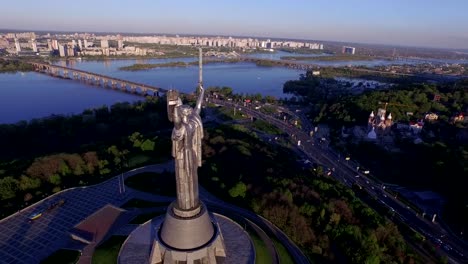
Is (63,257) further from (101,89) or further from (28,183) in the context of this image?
(101,89)

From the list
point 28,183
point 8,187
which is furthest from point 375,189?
point 8,187

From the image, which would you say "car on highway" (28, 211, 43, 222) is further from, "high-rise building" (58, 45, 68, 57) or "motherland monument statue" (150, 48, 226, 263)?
"high-rise building" (58, 45, 68, 57)

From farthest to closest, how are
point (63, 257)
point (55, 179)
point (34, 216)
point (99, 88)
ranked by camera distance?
point (99, 88), point (55, 179), point (34, 216), point (63, 257)

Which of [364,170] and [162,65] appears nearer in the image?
[364,170]

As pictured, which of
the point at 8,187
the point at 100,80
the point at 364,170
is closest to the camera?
the point at 8,187

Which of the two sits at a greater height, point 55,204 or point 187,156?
point 187,156

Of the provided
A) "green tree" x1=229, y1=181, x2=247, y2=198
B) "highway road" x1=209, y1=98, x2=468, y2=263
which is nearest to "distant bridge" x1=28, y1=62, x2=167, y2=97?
"highway road" x1=209, y1=98, x2=468, y2=263

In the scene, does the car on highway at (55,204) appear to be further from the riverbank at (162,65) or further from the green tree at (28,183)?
the riverbank at (162,65)
